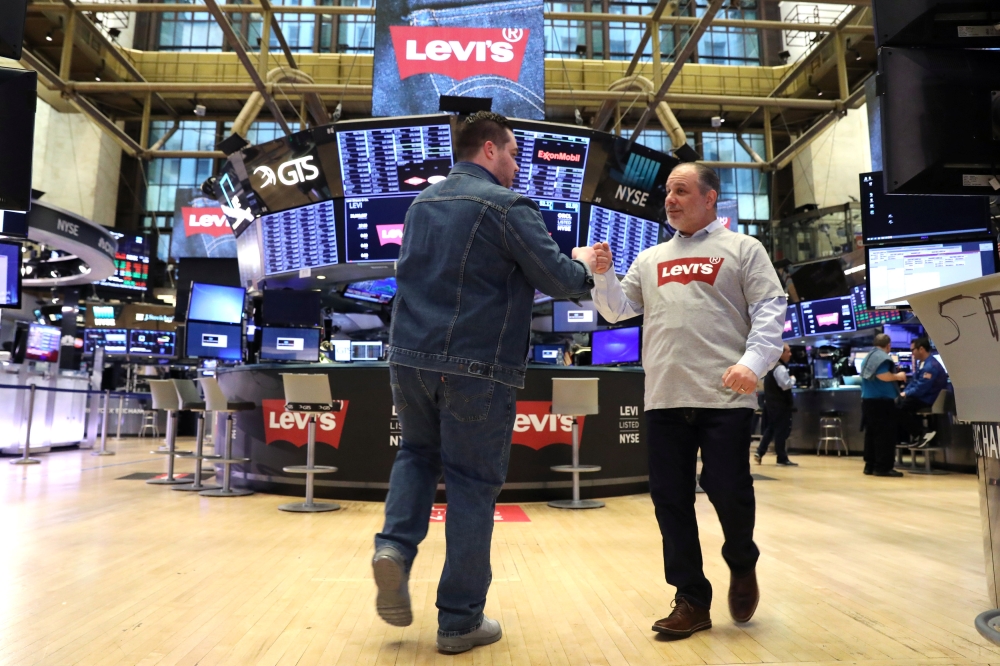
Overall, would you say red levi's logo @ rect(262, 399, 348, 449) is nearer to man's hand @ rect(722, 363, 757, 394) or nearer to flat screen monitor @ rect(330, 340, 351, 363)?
flat screen monitor @ rect(330, 340, 351, 363)

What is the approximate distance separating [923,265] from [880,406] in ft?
8.09

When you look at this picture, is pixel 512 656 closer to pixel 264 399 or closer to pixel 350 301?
pixel 264 399

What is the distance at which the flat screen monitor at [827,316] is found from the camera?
40.3 feet

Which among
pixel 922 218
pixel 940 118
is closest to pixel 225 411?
pixel 940 118

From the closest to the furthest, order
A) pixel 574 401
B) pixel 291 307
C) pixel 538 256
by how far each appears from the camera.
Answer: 1. pixel 538 256
2. pixel 574 401
3. pixel 291 307

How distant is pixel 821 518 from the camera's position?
16.0ft

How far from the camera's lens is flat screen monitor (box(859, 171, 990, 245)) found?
5785 millimetres

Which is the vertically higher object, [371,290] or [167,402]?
[371,290]

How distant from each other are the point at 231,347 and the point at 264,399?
3567 millimetres

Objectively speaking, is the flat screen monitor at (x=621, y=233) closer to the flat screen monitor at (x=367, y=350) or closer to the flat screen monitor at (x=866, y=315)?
the flat screen monitor at (x=367, y=350)

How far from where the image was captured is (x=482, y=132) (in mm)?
2264

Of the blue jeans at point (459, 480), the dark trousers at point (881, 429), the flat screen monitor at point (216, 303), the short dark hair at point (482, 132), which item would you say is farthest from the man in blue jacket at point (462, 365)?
the flat screen monitor at point (216, 303)

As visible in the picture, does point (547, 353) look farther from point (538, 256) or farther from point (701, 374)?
point (538, 256)

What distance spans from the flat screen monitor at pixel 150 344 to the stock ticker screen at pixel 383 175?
11991mm
